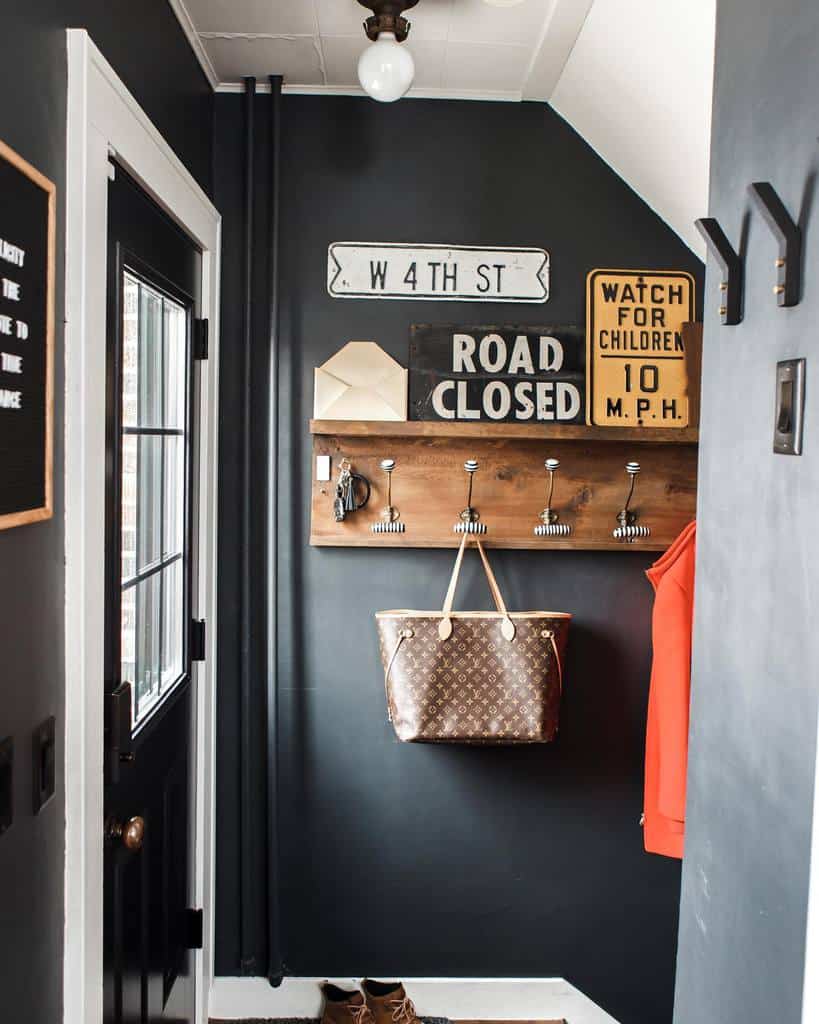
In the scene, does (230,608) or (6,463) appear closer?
(6,463)

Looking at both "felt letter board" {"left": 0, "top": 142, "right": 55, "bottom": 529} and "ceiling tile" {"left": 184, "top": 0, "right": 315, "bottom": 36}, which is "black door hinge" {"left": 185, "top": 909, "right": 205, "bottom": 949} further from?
"ceiling tile" {"left": 184, "top": 0, "right": 315, "bottom": 36}

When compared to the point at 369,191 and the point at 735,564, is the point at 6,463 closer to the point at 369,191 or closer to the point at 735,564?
the point at 735,564

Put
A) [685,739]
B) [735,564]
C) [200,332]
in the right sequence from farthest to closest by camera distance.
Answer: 1. [200,332]
2. [685,739]
3. [735,564]

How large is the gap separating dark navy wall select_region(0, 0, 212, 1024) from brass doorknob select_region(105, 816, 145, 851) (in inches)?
9.5

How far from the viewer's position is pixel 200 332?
2.36 m

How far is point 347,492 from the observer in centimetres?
250

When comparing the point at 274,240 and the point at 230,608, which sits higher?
the point at 274,240

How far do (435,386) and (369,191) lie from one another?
555 millimetres

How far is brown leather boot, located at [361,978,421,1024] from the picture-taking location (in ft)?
8.14

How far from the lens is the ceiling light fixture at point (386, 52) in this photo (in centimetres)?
202

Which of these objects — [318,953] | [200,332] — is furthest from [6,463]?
[318,953]

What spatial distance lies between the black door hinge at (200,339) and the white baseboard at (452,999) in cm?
169

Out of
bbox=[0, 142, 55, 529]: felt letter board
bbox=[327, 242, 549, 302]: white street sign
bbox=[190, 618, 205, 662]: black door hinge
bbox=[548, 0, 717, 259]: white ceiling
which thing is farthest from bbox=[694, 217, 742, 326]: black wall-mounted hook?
bbox=[190, 618, 205, 662]: black door hinge

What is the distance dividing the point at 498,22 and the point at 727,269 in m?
1.20
